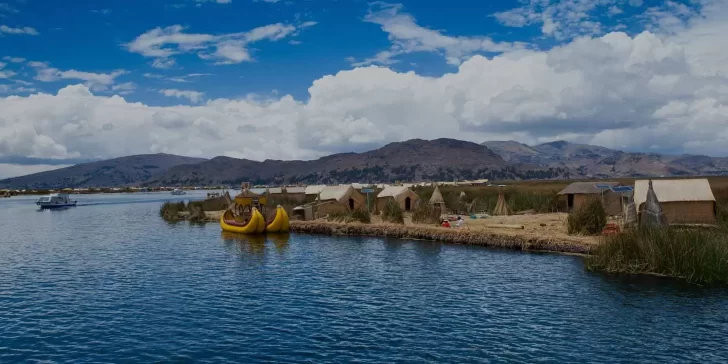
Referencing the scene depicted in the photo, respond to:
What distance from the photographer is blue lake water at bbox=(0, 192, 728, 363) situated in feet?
47.7

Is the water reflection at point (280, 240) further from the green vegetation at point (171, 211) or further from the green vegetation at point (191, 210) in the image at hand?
the green vegetation at point (171, 211)

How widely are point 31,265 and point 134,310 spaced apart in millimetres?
14287

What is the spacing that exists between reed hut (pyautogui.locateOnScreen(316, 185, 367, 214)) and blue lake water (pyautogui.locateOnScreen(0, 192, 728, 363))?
2155 cm

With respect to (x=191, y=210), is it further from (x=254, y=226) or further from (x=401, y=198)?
(x=401, y=198)

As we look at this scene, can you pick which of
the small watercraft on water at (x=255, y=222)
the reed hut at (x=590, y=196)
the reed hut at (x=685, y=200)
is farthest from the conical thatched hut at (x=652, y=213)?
the small watercraft on water at (x=255, y=222)

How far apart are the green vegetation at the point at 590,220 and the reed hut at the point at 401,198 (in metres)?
22.5

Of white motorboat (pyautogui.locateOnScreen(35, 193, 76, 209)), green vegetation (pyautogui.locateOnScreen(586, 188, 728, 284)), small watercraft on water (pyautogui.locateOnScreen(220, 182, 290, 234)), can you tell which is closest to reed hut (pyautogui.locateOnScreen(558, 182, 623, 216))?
green vegetation (pyautogui.locateOnScreen(586, 188, 728, 284))

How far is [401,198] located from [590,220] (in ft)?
77.3

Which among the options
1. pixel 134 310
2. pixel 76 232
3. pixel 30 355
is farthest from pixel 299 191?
pixel 30 355

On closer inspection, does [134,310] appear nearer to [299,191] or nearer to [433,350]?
[433,350]

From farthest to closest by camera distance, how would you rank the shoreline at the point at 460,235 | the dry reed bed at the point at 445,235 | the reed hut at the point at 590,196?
1. the reed hut at the point at 590,196
2. the dry reed bed at the point at 445,235
3. the shoreline at the point at 460,235

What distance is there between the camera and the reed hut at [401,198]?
53.6 metres

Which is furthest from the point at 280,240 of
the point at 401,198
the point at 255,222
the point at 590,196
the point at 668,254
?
the point at 668,254

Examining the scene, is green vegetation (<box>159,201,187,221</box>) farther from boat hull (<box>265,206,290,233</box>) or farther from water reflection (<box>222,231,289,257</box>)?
boat hull (<box>265,206,290,233</box>)
